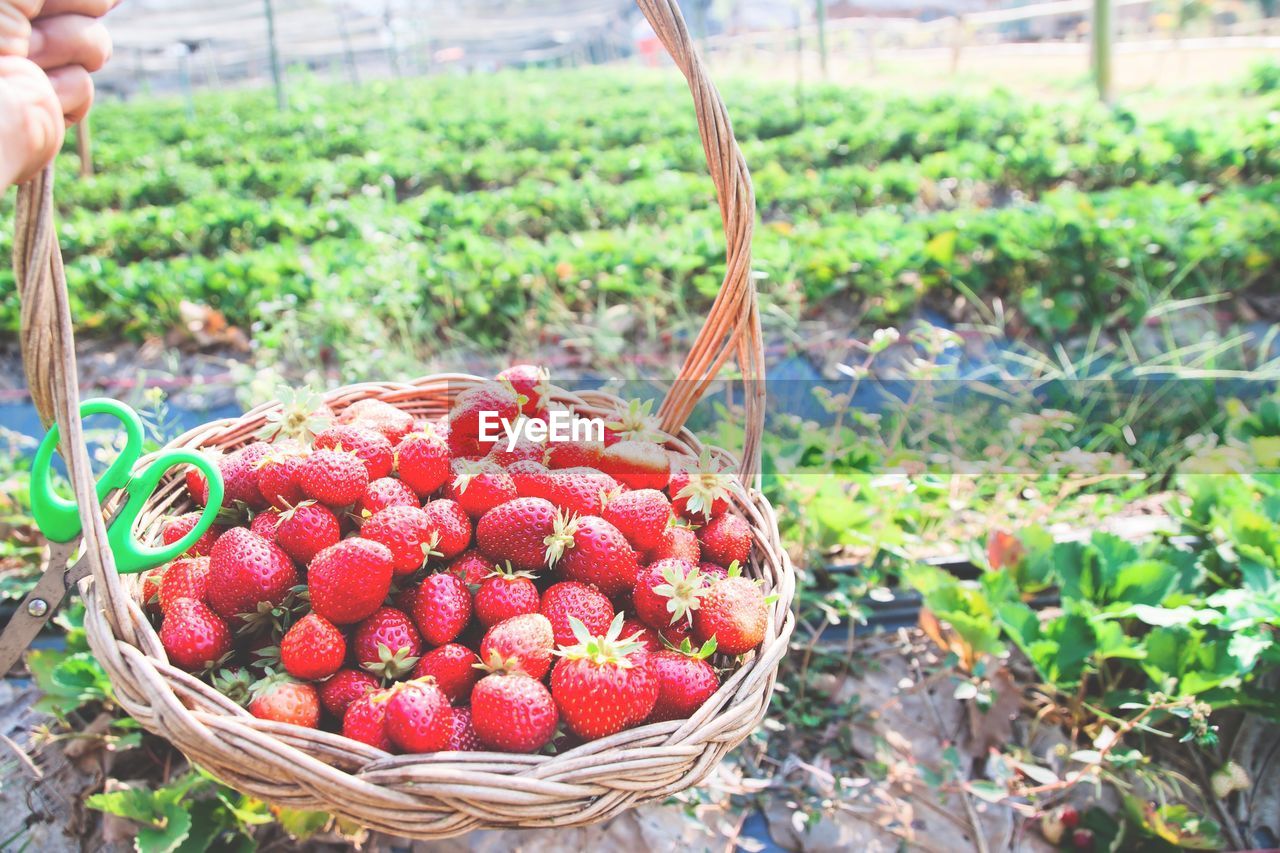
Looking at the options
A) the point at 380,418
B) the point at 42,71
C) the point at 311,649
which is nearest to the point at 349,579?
the point at 311,649

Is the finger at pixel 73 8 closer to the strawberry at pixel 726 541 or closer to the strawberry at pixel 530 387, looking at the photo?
the strawberry at pixel 530 387

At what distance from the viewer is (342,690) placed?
1162 millimetres

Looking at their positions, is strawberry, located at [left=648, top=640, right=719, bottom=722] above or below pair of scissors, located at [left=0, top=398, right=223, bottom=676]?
below

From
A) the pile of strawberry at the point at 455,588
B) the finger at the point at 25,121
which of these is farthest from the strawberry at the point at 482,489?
the finger at the point at 25,121

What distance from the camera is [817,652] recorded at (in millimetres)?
2090

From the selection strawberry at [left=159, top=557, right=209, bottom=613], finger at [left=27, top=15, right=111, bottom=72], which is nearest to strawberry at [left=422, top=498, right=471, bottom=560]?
strawberry at [left=159, top=557, right=209, bottom=613]

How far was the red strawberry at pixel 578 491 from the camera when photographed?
139 cm

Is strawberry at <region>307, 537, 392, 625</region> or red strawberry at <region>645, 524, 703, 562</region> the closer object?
strawberry at <region>307, 537, 392, 625</region>

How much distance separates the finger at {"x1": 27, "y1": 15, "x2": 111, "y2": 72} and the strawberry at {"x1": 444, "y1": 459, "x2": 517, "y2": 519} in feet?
2.42

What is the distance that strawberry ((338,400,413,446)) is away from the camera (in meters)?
1.50

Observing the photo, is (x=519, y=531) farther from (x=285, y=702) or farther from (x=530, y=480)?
(x=285, y=702)

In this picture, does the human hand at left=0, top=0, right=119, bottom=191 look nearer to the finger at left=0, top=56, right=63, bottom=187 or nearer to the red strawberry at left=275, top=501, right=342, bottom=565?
the finger at left=0, top=56, right=63, bottom=187

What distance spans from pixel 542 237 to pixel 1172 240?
3202mm

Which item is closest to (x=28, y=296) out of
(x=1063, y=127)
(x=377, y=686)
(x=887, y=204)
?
(x=377, y=686)
